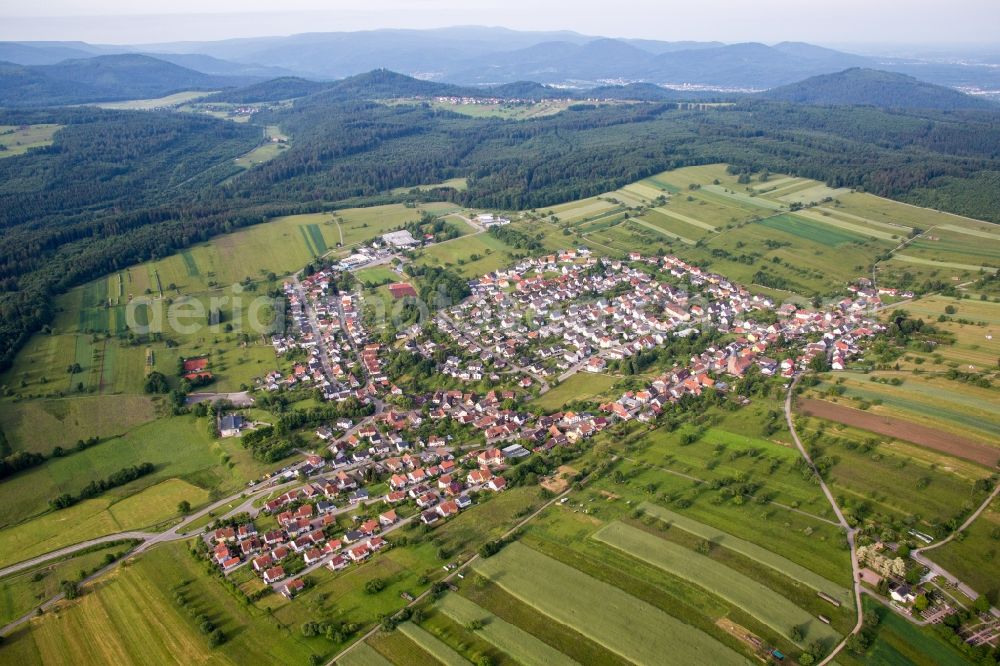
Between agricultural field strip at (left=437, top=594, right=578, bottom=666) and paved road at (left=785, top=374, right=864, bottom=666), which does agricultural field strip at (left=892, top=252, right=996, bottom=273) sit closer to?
paved road at (left=785, top=374, right=864, bottom=666)

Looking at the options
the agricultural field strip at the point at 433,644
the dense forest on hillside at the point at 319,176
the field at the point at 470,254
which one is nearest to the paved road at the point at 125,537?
the agricultural field strip at the point at 433,644

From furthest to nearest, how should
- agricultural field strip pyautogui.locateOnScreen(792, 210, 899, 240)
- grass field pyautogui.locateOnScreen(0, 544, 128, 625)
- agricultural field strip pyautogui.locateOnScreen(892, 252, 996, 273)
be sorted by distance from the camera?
agricultural field strip pyautogui.locateOnScreen(792, 210, 899, 240) < agricultural field strip pyautogui.locateOnScreen(892, 252, 996, 273) < grass field pyautogui.locateOnScreen(0, 544, 128, 625)

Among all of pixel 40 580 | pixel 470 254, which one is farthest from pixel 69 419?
pixel 470 254

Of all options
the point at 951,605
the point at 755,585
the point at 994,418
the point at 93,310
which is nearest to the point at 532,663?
the point at 755,585

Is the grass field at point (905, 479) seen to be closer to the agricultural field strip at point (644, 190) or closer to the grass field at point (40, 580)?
the grass field at point (40, 580)

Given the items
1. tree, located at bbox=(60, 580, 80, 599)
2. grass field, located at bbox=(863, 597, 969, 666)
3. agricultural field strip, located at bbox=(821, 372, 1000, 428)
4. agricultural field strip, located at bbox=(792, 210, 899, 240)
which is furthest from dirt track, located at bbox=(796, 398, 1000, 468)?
agricultural field strip, located at bbox=(792, 210, 899, 240)

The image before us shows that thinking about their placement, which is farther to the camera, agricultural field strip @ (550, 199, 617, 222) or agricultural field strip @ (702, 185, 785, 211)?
agricultural field strip @ (550, 199, 617, 222)

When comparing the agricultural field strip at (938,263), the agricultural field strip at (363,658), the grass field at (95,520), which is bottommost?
the grass field at (95,520)
